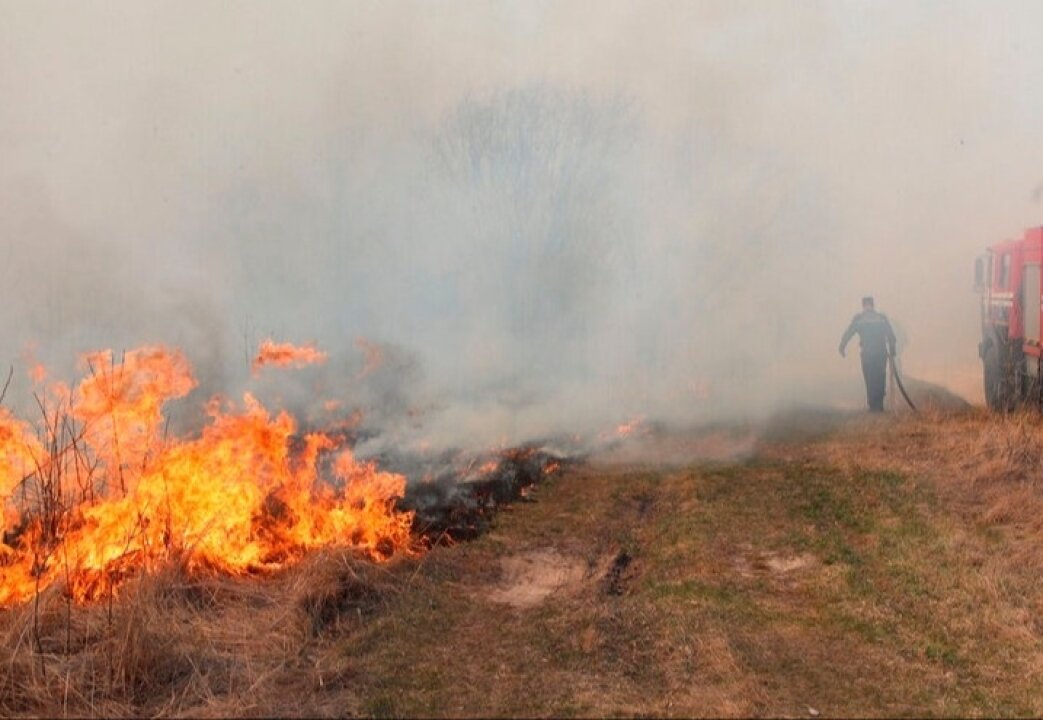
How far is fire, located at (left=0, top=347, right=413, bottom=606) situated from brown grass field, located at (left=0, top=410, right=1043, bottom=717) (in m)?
0.48

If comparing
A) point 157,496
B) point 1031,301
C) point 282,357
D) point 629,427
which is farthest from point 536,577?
point 1031,301

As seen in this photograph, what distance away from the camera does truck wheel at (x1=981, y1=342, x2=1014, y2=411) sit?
14.5 meters

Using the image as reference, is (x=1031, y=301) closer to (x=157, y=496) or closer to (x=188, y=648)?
(x=157, y=496)

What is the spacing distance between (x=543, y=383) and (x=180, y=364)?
8854 mm

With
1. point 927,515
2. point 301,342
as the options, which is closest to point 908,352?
point 927,515

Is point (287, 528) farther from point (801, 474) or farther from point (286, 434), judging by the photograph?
point (801, 474)

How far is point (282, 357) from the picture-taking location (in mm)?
11445

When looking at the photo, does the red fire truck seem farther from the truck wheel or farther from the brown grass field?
the brown grass field

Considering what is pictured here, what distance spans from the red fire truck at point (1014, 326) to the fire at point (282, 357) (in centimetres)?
1074

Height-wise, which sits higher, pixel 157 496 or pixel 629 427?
pixel 157 496

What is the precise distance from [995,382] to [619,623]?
1271 centimetres

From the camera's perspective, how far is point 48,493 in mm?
6090

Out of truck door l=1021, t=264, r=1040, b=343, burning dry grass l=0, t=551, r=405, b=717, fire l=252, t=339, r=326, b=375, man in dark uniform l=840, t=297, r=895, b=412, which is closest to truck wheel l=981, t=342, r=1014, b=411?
truck door l=1021, t=264, r=1040, b=343

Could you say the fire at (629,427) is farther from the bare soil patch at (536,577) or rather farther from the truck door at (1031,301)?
the truck door at (1031,301)
